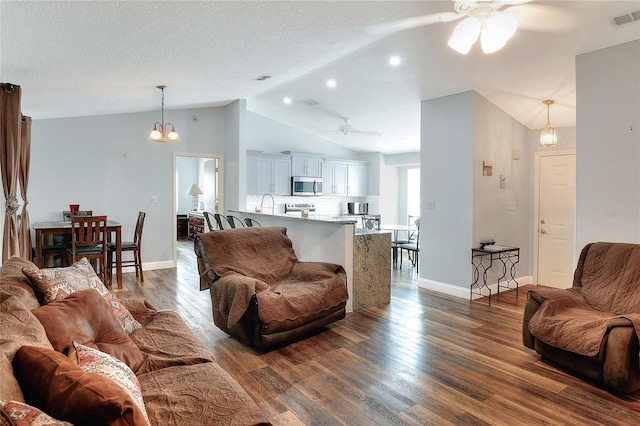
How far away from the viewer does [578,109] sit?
12.2 ft

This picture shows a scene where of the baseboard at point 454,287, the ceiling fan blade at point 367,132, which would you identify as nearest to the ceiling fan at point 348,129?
the ceiling fan blade at point 367,132

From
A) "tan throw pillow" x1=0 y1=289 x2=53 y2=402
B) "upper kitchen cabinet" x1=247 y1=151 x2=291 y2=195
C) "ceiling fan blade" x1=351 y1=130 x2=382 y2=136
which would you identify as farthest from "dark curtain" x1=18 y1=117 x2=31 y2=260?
"ceiling fan blade" x1=351 y1=130 x2=382 y2=136

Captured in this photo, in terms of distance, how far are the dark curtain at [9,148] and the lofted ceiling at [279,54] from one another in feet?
0.83

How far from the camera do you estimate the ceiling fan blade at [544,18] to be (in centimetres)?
295

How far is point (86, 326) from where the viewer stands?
5.95 ft

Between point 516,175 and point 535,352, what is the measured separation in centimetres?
291

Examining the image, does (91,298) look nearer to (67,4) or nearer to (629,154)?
(67,4)

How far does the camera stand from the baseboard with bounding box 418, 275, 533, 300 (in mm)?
4797

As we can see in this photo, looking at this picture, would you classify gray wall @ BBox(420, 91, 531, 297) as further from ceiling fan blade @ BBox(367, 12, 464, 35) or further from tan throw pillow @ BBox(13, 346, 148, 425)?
tan throw pillow @ BBox(13, 346, 148, 425)

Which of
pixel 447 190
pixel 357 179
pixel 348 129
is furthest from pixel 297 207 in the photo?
pixel 447 190

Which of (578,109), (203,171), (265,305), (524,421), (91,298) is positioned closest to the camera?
(91,298)

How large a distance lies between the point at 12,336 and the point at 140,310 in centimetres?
136

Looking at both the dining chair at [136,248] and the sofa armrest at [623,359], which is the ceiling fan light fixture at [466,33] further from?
the dining chair at [136,248]

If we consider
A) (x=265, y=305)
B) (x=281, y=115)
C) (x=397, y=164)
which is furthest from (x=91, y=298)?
(x=397, y=164)
